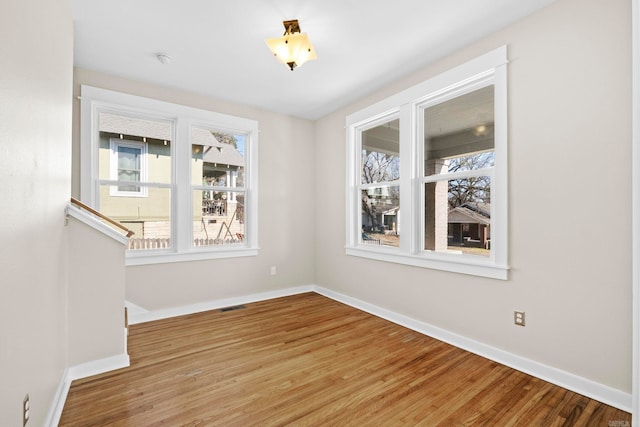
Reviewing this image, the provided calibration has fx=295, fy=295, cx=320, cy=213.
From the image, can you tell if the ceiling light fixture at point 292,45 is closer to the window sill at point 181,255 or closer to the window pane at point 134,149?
the window pane at point 134,149

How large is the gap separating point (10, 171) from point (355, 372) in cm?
231

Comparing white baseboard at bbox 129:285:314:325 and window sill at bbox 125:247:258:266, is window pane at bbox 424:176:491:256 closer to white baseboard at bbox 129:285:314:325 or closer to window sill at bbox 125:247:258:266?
white baseboard at bbox 129:285:314:325

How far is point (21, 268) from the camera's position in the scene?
3.94ft

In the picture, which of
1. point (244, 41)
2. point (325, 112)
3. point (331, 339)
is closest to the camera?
point (244, 41)

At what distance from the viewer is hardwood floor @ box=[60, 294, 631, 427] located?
178cm

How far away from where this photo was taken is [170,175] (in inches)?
145

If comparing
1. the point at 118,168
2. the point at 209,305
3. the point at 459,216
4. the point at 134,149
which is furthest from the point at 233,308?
the point at 459,216

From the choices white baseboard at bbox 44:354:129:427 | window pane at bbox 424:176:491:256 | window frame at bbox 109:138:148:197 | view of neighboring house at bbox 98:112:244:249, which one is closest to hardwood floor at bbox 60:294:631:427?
white baseboard at bbox 44:354:129:427

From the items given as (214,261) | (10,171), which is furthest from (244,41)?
(214,261)

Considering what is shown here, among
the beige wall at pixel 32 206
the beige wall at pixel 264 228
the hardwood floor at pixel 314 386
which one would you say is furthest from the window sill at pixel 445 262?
the beige wall at pixel 32 206

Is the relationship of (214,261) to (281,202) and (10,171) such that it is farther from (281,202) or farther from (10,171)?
(10,171)

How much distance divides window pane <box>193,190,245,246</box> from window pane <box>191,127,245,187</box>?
0.55 ft

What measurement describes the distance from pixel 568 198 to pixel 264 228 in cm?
341

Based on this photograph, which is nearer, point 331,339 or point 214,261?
point 331,339
